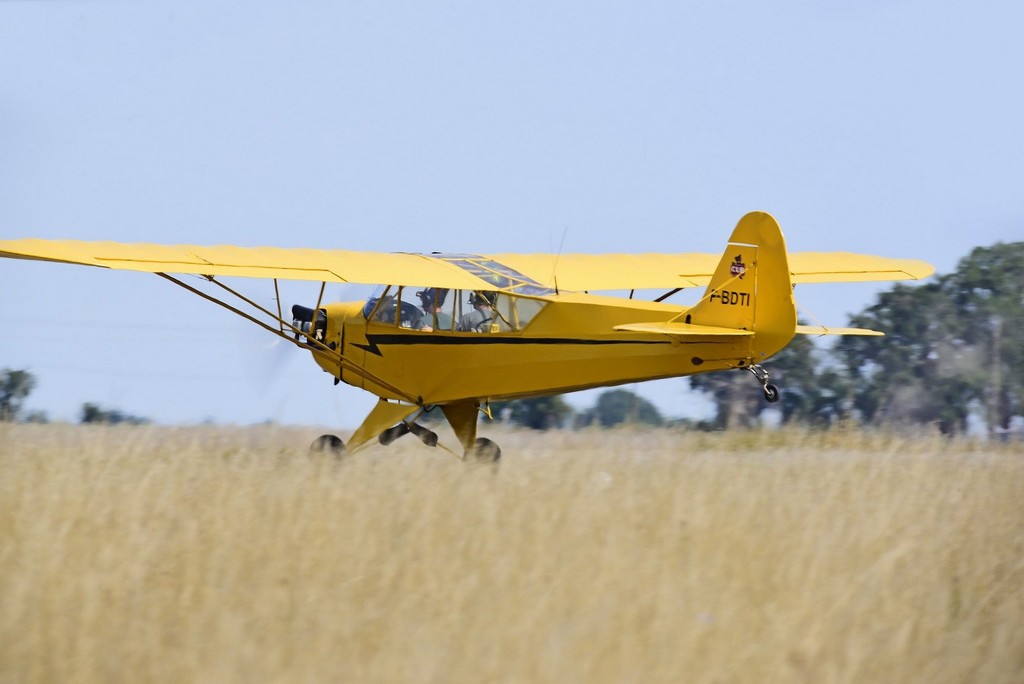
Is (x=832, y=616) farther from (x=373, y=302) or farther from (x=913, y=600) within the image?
(x=373, y=302)

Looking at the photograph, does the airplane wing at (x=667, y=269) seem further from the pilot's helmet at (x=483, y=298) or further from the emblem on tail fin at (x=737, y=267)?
the emblem on tail fin at (x=737, y=267)

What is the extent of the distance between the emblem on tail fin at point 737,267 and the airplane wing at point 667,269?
3382mm

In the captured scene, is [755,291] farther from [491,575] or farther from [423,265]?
[491,575]

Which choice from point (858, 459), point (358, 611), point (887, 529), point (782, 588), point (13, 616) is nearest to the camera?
point (13, 616)

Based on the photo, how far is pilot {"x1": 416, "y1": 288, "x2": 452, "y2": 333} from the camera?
12.5 metres

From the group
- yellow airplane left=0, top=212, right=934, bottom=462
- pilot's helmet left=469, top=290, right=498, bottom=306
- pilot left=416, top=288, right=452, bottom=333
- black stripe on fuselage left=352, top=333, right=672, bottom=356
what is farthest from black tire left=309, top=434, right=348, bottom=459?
pilot's helmet left=469, top=290, right=498, bottom=306

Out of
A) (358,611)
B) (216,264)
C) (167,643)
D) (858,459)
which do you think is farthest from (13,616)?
(216,264)

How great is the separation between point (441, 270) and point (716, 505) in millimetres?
5820

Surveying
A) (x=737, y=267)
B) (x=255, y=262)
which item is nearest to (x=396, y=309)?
(x=255, y=262)

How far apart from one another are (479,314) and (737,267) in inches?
103

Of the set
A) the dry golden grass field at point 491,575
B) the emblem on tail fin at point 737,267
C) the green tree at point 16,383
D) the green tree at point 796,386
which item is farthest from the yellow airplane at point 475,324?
the green tree at point 796,386

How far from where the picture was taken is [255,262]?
41.1 ft

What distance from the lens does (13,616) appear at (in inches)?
187

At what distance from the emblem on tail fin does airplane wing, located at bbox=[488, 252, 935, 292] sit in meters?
3.38
